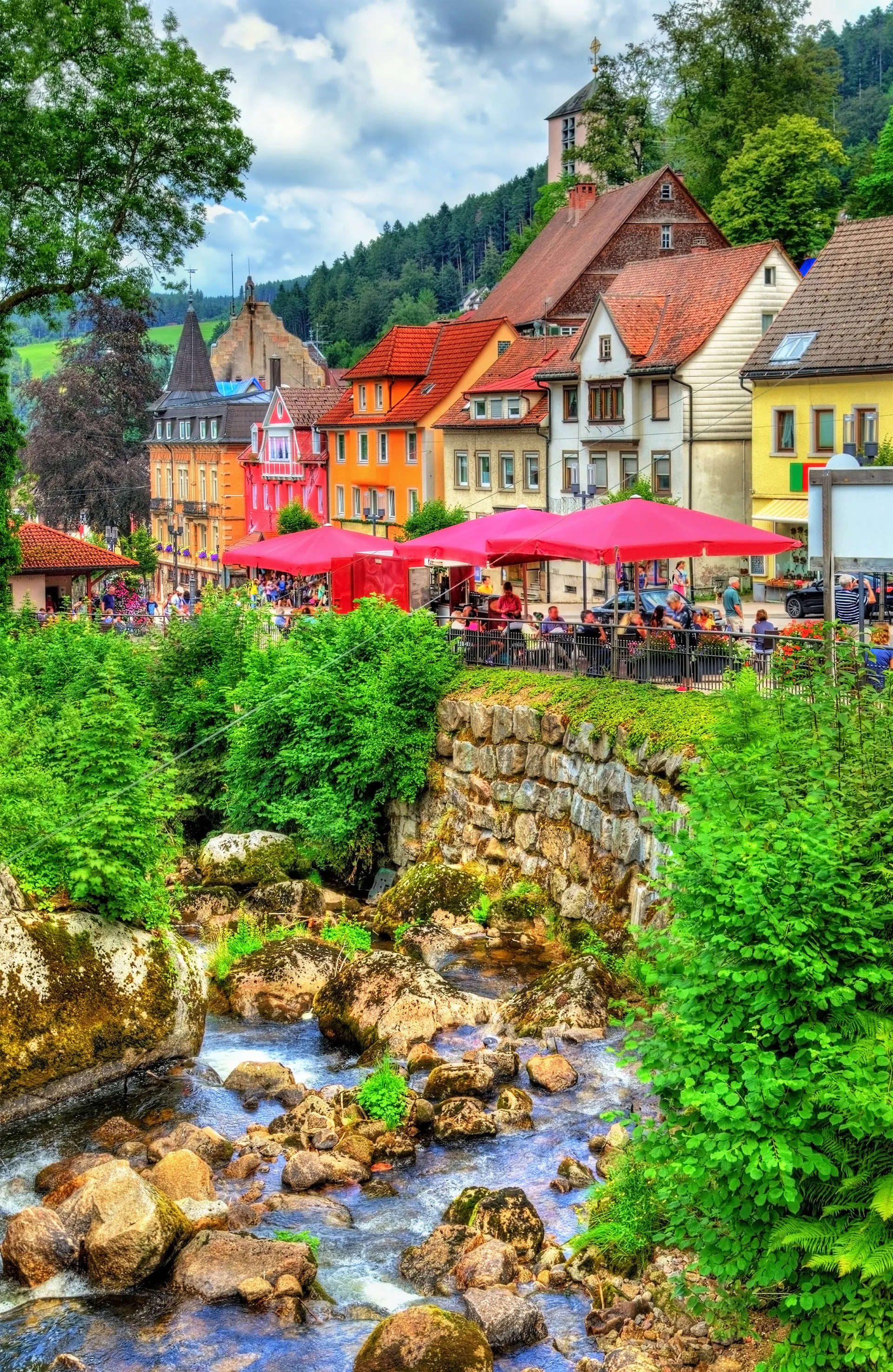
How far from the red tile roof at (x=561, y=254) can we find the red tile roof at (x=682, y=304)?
10014 mm

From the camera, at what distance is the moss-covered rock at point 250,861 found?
26531 mm

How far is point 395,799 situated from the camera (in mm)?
27500

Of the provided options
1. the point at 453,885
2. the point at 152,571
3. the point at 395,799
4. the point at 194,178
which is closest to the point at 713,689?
the point at 453,885

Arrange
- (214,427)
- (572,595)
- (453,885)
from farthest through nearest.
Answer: (214,427), (572,595), (453,885)

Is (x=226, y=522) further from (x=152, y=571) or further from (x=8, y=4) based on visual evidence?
(x=8, y=4)

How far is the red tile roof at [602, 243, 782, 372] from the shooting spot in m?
44.9

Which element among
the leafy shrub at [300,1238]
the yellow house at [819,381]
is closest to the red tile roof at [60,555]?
the yellow house at [819,381]

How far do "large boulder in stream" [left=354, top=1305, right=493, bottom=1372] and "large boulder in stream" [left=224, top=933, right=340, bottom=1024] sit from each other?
29.1ft

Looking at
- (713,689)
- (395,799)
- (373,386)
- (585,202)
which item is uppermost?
(585,202)

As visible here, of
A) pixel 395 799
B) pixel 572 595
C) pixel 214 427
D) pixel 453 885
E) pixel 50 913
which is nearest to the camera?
pixel 50 913

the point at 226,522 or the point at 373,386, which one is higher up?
the point at 373,386

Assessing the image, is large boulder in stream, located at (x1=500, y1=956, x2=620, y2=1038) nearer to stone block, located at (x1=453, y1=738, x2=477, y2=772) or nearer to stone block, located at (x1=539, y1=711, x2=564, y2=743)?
stone block, located at (x1=539, y1=711, x2=564, y2=743)

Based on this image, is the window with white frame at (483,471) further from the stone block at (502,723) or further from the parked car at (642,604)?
the stone block at (502,723)

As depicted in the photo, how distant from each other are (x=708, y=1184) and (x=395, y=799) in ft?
56.5
